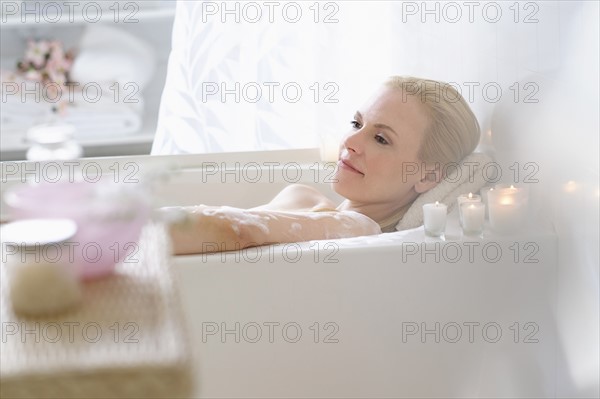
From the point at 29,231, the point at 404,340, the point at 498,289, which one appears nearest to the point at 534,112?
the point at 498,289

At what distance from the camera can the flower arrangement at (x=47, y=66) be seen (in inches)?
160

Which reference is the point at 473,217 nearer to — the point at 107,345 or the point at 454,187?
the point at 454,187

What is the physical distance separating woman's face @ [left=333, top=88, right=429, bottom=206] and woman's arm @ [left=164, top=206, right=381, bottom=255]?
13cm

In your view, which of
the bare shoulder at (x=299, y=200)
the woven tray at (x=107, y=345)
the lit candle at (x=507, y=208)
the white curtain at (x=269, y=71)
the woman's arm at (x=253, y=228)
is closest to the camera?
the woven tray at (x=107, y=345)

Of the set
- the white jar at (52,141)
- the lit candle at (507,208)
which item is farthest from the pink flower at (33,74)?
the lit candle at (507,208)

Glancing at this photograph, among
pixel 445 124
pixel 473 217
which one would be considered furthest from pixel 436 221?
pixel 445 124

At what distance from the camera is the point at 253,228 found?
1.66m

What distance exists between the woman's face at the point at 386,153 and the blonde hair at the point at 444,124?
0.05 ft

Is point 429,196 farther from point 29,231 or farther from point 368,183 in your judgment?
point 29,231

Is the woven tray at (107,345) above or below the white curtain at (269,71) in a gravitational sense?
below

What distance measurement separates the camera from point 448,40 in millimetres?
2262

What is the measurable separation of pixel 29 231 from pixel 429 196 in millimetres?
1235

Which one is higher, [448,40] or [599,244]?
[448,40]

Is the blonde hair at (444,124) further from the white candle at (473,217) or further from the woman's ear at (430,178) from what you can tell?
the white candle at (473,217)
